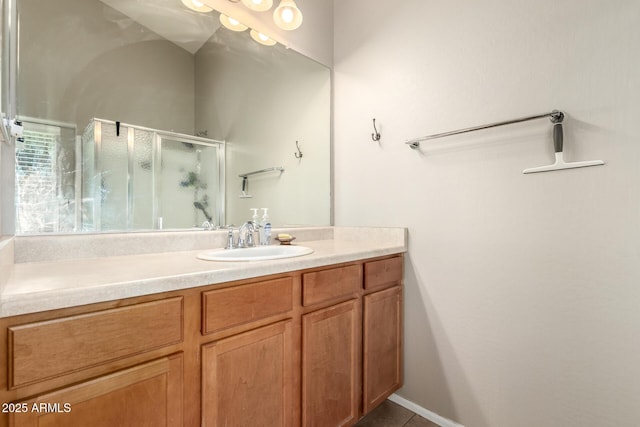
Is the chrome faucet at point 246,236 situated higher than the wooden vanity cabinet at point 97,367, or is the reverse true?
the chrome faucet at point 246,236

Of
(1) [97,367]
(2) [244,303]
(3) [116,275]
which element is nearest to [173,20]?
(3) [116,275]

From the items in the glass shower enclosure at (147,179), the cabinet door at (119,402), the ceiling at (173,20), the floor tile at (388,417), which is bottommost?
the floor tile at (388,417)

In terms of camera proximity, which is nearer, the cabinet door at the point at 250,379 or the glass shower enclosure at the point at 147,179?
the cabinet door at the point at 250,379

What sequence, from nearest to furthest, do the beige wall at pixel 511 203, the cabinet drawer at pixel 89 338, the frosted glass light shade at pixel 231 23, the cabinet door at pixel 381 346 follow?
the cabinet drawer at pixel 89 338 < the beige wall at pixel 511 203 < the cabinet door at pixel 381 346 < the frosted glass light shade at pixel 231 23

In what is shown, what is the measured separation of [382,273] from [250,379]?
801 mm

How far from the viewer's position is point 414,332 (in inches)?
64.0

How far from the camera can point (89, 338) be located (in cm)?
69

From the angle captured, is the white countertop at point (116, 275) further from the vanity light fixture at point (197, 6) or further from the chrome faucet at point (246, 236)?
the vanity light fixture at point (197, 6)

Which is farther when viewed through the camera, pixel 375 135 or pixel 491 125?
pixel 375 135

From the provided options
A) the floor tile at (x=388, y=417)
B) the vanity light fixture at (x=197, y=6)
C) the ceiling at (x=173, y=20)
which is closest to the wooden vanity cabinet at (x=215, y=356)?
the floor tile at (x=388, y=417)

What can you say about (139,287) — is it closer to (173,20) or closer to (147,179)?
(147,179)

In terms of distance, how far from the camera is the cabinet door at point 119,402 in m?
0.65

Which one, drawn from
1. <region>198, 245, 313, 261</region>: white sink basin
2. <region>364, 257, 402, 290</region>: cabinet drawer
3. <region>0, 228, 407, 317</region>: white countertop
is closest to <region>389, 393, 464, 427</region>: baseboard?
<region>364, 257, 402, 290</region>: cabinet drawer

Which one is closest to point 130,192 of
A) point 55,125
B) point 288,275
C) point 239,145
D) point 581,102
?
point 55,125
